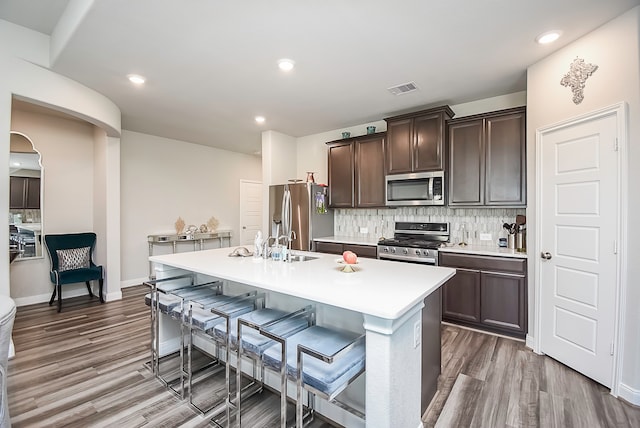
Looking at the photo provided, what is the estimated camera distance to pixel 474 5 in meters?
2.00

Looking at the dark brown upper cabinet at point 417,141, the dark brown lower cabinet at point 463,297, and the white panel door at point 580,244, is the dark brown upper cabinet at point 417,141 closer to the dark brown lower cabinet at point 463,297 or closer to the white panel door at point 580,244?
the white panel door at point 580,244

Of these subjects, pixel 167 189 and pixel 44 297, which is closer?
pixel 44 297

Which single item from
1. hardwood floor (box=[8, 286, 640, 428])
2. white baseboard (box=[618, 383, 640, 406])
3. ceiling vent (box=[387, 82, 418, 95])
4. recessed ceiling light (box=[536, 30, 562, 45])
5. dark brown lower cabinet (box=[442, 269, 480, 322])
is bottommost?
hardwood floor (box=[8, 286, 640, 428])

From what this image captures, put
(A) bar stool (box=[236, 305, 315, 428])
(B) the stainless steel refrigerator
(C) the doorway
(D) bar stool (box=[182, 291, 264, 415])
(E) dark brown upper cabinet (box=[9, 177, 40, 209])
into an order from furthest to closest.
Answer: (B) the stainless steel refrigerator → (E) dark brown upper cabinet (box=[9, 177, 40, 209]) → (C) the doorway → (D) bar stool (box=[182, 291, 264, 415]) → (A) bar stool (box=[236, 305, 315, 428])

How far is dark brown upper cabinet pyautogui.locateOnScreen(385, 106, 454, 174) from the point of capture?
3627 mm

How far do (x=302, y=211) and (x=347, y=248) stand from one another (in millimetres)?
921

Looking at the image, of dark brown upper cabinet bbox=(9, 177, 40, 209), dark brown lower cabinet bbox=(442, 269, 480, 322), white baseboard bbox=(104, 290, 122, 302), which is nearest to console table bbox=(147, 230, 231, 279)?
white baseboard bbox=(104, 290, 122, 302)

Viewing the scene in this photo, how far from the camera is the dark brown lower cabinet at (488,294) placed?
2.97 metres

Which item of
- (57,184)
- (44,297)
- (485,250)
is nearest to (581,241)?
(485,250)

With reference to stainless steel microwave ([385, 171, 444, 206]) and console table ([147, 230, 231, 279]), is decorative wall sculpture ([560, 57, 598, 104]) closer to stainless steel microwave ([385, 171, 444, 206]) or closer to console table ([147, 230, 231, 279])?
stainless steel microwave ([385, 171, 444, 206])

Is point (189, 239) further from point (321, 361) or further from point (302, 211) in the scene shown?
point (321, 361)

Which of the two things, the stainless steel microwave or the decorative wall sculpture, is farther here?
the stainless steel microwave

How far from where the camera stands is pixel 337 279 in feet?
5.96

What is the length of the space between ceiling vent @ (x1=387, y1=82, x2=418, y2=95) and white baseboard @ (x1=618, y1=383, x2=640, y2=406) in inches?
121
